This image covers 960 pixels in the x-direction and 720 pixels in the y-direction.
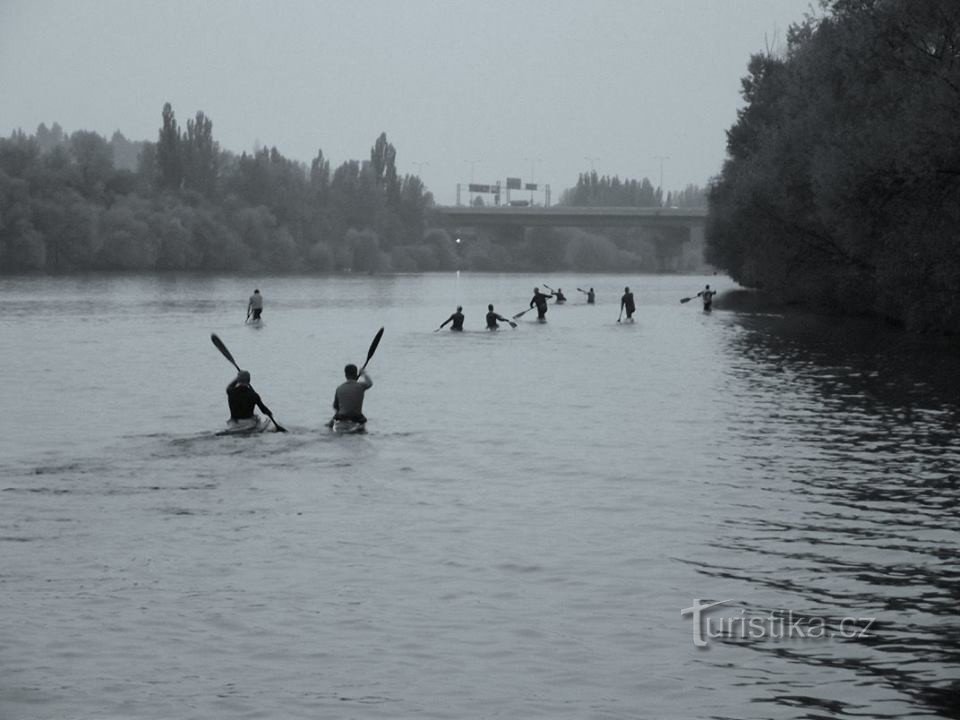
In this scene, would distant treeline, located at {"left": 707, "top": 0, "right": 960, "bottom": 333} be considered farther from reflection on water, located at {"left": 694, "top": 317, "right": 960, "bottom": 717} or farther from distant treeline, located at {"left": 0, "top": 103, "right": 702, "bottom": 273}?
distant treeline, located at {"left": 0, "top": 103, "right": 702, "bottom": 273}

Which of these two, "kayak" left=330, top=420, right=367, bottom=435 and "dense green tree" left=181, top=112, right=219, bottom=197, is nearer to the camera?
"kayak" left=330, top=420, right=367, bottom=435

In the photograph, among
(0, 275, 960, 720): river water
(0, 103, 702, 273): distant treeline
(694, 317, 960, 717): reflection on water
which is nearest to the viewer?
(0, 275, 960, 720): river water

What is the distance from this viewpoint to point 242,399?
27219 mm

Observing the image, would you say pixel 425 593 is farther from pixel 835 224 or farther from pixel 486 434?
pixel 835 224

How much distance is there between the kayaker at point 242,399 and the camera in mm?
26844

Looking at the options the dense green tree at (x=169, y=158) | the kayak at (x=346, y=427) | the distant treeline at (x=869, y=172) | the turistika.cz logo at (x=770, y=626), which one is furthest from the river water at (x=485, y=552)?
the dense green tree at (x=169, y=158)

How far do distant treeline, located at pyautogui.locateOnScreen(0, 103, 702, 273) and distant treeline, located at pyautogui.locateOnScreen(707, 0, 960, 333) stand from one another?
74.5 metres

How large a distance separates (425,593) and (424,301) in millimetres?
90573

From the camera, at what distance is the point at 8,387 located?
38844 mm

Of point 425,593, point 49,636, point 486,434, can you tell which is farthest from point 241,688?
point 486,434

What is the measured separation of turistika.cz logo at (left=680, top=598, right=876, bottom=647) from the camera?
13.8m

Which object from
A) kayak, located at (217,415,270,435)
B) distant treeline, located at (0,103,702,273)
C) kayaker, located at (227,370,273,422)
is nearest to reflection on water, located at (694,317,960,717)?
kayaker, located at (227,370,273,422)

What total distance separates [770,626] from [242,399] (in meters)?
15.1

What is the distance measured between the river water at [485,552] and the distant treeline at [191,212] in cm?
9547
